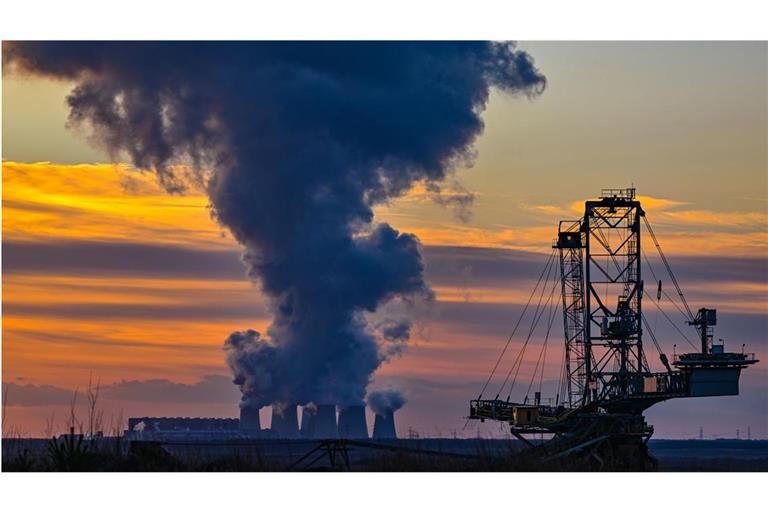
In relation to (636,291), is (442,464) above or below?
below

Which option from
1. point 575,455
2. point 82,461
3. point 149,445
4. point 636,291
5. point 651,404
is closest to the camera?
point 82,461

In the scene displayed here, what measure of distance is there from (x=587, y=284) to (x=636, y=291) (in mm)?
3626

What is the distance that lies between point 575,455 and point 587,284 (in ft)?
73.4

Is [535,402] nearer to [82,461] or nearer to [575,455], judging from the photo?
[575,455]

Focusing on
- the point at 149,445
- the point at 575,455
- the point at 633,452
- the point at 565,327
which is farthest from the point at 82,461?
the point at 565,327

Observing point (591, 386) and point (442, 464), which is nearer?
point (442, 464)

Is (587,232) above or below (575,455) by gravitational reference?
above

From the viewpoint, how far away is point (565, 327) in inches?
4395

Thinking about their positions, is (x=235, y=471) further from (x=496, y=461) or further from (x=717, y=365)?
(x=717, y=365)

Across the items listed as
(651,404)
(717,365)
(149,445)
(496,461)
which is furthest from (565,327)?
(149,445)

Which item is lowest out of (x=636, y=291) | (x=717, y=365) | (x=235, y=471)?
(x=235, y=471)

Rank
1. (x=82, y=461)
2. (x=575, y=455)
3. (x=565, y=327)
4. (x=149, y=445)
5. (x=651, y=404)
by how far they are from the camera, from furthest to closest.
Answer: (x=565, y=327) < (x=651, y=404) < (x=575, y=455) < (x=149, y=445) < (x=82, y=461)

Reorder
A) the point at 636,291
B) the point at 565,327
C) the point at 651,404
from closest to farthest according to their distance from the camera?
1. the point at 651,404
2. the point at 636,291
3. the point at 565,327

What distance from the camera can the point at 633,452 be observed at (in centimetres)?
8762
